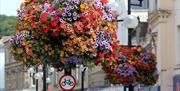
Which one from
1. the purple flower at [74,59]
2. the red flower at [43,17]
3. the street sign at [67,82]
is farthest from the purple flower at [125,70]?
the red flower at [43,17]

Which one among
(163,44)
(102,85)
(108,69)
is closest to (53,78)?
(102,85)

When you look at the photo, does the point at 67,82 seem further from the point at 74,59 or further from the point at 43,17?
the point at 43,17

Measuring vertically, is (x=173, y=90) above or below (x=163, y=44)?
below

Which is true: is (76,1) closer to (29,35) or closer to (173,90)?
(29,35)

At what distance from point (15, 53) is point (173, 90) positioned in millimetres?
19203

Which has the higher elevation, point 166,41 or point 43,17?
point 43,17

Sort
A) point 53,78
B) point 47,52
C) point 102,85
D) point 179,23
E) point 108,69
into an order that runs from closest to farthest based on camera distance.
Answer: point 47,52, point 108,69, point 179,23, point 102,85, point 53,78

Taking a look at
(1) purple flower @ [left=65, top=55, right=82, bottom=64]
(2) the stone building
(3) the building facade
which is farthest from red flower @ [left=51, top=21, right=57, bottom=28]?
(2) the stone building

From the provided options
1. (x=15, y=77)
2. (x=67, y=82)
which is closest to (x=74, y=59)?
(x=67, y=82)

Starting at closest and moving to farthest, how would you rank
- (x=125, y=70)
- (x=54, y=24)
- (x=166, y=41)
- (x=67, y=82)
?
(x=54, y=24) → (x=67, y=82) → (x=125, y=70) → (x=166, y=41)

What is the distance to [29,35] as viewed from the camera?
1502cm

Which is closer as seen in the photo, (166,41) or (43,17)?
(43,17)

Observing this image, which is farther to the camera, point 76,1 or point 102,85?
point 102,85

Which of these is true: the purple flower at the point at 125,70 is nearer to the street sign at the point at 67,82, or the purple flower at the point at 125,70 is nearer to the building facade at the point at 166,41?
the street sign at the point at 67,82
